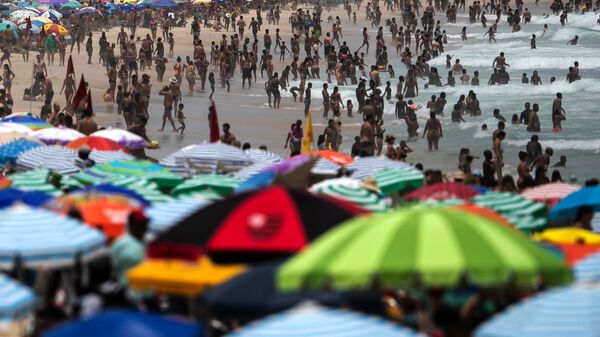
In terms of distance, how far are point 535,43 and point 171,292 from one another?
1939 inches

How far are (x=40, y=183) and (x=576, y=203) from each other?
4.73m

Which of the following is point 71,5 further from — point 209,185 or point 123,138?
point 209,185

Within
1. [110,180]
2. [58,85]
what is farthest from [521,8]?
[110,180]

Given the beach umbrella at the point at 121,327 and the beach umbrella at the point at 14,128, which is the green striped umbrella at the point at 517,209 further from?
the beach umbrella at the point at 14,128

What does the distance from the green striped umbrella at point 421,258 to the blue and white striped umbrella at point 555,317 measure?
0.28 metres

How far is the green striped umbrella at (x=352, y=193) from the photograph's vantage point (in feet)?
42.0

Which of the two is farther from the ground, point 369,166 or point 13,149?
point 369,166

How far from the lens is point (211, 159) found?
17.2 meters

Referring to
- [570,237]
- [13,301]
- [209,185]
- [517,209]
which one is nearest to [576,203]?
[517,209]

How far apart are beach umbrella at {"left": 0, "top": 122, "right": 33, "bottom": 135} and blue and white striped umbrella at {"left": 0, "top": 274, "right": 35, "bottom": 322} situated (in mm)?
12691

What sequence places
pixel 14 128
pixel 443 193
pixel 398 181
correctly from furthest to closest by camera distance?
pixel 14 128 < pixel 398 181 < pixel 443 193

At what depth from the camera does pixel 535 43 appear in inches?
2265

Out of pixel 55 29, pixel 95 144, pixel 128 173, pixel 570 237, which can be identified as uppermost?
pixel 570 237

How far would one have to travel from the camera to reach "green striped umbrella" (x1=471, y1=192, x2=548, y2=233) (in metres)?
12.8
